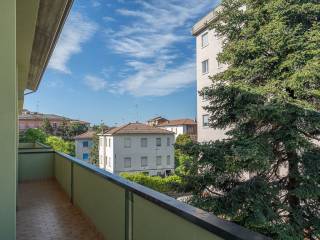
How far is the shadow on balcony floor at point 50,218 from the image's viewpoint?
12.1ft

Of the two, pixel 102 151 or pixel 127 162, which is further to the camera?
pixel 102 151

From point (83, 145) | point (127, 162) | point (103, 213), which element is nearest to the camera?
point (103, 213)

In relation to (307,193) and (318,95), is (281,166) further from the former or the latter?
(318,95)

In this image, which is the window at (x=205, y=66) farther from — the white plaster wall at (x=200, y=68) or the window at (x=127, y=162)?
the window at (x=127, y=162)

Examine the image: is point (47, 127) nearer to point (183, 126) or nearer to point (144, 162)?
point (183, 126)

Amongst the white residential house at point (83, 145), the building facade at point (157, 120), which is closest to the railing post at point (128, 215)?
the white residential house at point (83, 145)

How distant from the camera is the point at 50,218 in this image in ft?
14.7

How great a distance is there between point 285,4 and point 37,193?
7.27m

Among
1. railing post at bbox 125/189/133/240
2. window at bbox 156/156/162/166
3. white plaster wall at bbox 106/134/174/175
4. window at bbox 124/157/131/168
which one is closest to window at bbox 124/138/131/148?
white plaster wall at bbox 106/134/174/175

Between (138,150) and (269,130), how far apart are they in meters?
21.5

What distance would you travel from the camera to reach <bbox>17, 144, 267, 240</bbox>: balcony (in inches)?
61.7

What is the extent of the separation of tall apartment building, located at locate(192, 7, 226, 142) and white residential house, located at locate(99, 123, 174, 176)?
1283 cm

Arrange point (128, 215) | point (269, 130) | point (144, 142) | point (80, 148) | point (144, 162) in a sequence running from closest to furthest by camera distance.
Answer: point (128, 215)
point (269, 130)
point (144, 162)
point (144, 142)
point (80, 148)

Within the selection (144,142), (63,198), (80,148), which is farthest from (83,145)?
(63,198)
